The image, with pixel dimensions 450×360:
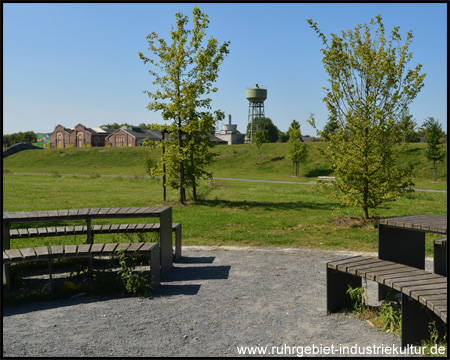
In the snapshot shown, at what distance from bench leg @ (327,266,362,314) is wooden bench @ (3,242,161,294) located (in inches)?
98.8

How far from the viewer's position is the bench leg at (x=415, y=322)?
4672mm

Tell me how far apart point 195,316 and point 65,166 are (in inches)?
2292

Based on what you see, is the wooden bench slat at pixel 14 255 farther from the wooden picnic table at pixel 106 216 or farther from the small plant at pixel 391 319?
the small plant at pixel 391 319

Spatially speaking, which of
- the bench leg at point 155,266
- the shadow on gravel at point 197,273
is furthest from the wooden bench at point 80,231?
the bench leg at point 155,266

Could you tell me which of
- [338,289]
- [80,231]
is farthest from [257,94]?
[338,289]

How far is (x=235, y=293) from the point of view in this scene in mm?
6488

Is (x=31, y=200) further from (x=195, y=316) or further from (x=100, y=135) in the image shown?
(x=100, y=135)

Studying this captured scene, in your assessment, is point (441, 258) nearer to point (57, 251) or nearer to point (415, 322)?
point (415, 322)

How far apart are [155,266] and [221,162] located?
48.6 metres

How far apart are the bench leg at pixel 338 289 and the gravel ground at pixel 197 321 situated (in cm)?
16

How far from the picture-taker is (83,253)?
6.60 metres

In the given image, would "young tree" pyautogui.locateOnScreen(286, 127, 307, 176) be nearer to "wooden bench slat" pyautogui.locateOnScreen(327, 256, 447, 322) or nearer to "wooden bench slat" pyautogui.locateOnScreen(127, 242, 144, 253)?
"wooden bench slat" pyautogui.locateOnScreen(127, 242, 144, 253)

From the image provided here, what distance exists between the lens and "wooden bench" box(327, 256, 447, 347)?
452cm

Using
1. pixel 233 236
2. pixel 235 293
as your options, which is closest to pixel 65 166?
pixel 233 236
